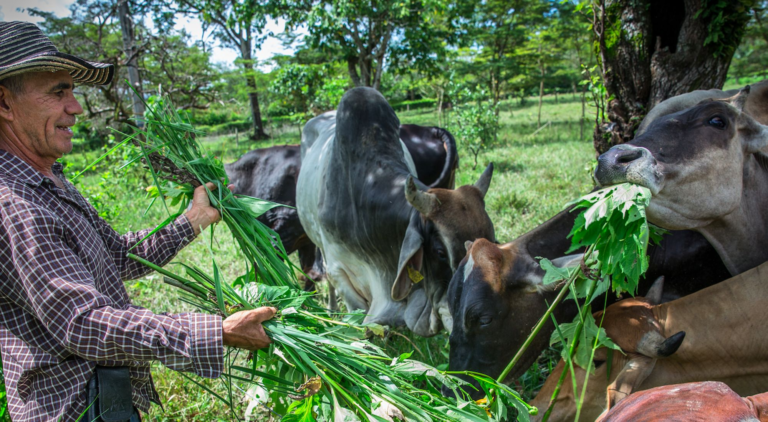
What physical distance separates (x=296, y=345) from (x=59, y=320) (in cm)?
80

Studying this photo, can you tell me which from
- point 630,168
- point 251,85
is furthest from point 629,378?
point 251,85

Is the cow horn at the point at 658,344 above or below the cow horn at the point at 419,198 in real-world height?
below

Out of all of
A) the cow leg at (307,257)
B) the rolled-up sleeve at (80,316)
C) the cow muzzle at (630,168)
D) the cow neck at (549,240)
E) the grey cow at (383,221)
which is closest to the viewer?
the rolled-up sleeve at (80,316)

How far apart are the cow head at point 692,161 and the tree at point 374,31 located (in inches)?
388

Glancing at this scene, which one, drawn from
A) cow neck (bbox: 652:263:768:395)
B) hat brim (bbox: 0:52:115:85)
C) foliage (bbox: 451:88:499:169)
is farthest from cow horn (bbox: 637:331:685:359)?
foliage (bbox: 451:88:499:169)

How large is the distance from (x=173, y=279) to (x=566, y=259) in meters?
1.78

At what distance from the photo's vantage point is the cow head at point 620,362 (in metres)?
2.20

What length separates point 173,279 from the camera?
2.36m

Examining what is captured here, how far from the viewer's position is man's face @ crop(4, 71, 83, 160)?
2049 mm

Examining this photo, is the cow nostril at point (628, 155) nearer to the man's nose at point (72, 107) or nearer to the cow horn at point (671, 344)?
the cow horn at point (671, 344)

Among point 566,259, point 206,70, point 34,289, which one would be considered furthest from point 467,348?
point 206,70

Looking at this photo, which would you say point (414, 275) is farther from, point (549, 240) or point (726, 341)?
point (726, 341)

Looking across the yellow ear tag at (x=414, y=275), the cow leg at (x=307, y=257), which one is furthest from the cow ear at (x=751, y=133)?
the cow leg at (x=307, y=257)

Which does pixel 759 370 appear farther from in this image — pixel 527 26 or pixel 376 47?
pixel 527 26
